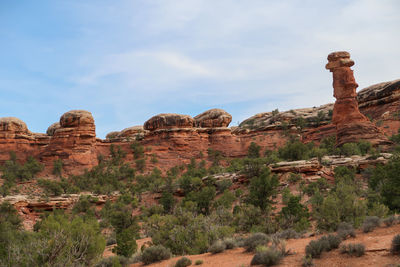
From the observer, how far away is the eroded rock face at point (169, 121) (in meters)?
54.6

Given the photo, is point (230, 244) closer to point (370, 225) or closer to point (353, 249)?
point (353, 249)

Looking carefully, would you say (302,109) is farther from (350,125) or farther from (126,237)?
(126,237)

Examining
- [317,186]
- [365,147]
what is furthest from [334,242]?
[365,147]

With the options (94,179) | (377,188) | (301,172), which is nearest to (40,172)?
(94,179)

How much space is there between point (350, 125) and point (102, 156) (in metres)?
35.3

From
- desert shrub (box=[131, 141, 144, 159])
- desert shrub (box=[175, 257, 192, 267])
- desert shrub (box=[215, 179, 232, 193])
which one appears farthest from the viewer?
desert shrub (box=[131, 141, 144, 159])

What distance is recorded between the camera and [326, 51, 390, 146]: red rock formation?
3938 centimetres

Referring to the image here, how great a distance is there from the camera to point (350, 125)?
4006 cm

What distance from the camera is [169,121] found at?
5459 cm

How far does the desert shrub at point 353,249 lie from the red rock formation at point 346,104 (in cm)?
3347

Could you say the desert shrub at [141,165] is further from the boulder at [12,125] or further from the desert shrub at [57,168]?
the boulder at [12,125]

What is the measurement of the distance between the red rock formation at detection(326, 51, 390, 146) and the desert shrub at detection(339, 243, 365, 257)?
33.5m

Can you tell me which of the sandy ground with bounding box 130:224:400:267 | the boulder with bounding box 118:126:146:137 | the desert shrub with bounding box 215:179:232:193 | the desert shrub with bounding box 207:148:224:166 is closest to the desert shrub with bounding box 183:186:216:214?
the desert shrub with bounding box 215:179:232:193

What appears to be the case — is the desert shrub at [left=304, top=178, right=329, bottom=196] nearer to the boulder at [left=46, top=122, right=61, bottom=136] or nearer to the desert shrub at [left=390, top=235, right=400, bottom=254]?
the desert shrub at [left=390, top=235, right=400, bottom=254]
